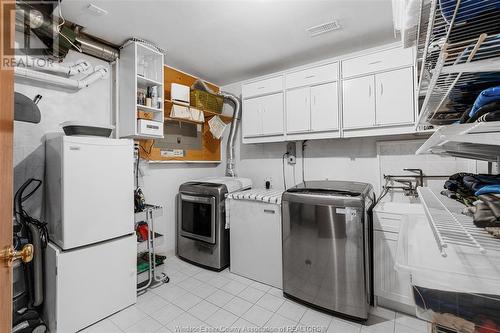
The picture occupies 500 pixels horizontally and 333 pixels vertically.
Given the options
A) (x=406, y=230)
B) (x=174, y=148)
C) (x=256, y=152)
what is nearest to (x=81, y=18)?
(x=174, y=148)

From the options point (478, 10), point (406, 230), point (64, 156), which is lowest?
point (406, 230)

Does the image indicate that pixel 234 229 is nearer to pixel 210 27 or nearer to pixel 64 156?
pixel 64 156

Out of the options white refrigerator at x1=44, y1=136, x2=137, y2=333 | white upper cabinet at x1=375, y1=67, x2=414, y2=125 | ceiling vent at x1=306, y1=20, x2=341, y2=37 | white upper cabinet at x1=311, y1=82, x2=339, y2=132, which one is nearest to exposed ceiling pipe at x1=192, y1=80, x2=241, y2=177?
white upper cabinet at x1=311, y1=82, x2=339, y2=132

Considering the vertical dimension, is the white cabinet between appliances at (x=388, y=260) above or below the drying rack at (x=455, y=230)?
below

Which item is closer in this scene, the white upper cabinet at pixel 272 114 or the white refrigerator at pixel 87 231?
the white refrigerator at pixel 87 231

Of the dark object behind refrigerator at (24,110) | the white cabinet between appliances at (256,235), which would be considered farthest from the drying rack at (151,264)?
the dark object behind refrigerator at (24,110)

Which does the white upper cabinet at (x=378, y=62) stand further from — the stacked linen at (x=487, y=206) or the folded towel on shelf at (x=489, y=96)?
the folded towel on shelf at (x=489, y=96)

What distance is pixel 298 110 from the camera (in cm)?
265

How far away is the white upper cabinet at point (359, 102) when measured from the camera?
2.24 meters

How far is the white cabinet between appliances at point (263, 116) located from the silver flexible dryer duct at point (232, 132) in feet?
1.08

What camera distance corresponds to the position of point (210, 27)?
2.09 meters

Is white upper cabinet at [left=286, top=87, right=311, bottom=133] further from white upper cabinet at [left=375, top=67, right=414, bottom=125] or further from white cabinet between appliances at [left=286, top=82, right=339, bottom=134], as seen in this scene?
white upper cabinet at [left=375, top=67, right=414, bottom=125]

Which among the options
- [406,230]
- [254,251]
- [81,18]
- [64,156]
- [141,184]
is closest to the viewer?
[406,230]

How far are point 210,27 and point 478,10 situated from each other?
198 cm
